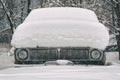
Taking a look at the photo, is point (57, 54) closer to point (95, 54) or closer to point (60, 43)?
point (60, 43)

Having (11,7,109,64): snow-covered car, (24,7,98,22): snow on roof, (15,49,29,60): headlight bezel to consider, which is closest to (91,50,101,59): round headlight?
(11,7,109,64): snow-covered car

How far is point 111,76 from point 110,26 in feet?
82.7

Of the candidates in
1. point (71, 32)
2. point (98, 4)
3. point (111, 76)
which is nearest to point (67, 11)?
point (71, 32)

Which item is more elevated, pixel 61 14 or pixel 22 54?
pixel 61 14

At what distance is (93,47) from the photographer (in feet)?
22.4

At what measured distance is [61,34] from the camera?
6.89 metres

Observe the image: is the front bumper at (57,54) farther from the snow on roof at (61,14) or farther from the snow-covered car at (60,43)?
the snow on roof at (61,14)

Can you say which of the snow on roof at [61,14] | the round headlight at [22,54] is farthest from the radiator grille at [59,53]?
the snow on roof at [61,14]

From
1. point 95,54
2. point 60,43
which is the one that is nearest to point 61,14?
point 60,43

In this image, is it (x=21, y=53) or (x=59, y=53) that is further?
(x=21, y=53)

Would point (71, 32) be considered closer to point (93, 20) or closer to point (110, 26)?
point (93, 20)

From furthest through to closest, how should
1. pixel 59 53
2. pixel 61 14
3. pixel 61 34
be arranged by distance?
pixel 61 14, pixel 61 34, pixel 59 53

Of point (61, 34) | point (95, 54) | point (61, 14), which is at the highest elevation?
point (61, 14)

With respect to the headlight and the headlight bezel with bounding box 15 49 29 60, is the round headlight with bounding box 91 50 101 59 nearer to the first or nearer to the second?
the headlight
